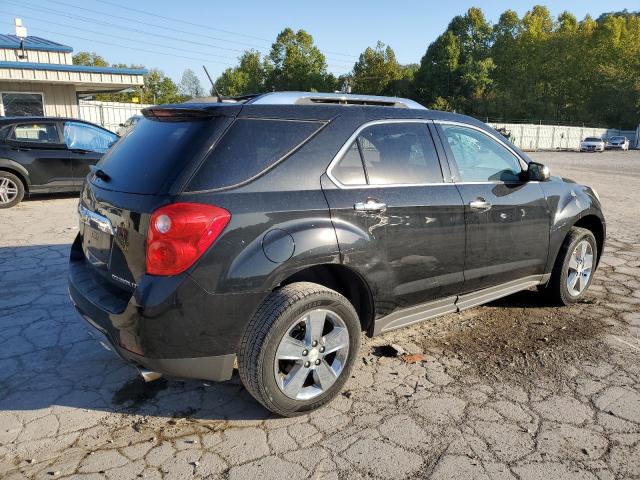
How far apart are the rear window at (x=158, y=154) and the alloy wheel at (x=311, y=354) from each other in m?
1.05

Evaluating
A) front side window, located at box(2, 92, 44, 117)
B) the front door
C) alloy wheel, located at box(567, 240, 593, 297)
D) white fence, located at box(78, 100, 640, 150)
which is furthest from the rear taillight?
white fence, located at box(78, 100, 640, 150)

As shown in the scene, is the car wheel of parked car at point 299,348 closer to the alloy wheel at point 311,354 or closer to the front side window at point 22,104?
the alloy wheel at point 311,354

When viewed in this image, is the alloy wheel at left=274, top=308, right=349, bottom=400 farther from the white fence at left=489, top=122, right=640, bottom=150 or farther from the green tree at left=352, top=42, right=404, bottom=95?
the green tree at left=352, top=42, right=404, bottom=95

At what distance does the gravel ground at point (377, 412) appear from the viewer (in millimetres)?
2475

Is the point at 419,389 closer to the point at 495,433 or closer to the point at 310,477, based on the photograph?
the point at 495,433

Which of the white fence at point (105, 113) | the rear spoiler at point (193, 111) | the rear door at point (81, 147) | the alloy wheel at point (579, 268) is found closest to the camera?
the rear spoiler at point (193, 111)

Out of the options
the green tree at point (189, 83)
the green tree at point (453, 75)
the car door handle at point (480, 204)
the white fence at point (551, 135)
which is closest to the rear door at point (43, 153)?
the car door handle at point (480, 204)

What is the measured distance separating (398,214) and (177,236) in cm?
140

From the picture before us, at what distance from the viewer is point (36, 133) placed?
30.4 ft

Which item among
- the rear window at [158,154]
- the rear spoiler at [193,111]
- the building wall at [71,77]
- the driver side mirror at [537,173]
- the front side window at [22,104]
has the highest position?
the building wall at [71,77]

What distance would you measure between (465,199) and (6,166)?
28.3ft

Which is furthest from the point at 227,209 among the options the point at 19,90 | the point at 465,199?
the point at 19,90

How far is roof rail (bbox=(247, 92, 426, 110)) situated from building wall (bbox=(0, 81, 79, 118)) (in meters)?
15.4

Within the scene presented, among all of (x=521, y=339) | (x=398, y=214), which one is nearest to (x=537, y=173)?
(x=521, y=339)
